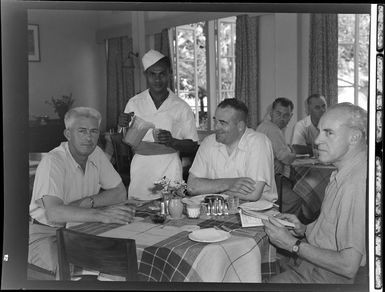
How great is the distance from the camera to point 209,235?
5.78 ft

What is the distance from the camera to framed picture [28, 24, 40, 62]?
1.95m

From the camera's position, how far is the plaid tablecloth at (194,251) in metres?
1.71

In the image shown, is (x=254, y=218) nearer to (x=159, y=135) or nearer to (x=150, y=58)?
(x=159, y=135)

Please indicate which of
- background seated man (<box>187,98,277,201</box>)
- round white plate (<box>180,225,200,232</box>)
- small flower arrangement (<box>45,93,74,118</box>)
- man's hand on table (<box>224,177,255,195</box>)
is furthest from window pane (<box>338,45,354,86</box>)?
small flower arrangement (<box>45,93,74,118</box>)

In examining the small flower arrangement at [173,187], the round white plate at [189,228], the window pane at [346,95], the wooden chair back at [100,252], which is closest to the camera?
Answer: the wooden chair back at [100,252]

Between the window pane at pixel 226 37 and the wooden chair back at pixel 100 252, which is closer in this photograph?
the wooden chair back at pixel 100 252

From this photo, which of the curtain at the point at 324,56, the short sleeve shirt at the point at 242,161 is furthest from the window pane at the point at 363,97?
the short sleeve shirt at the point at 242,161

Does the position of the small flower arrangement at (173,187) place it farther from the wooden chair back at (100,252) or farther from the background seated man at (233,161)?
the wooden chair back at (100,252)

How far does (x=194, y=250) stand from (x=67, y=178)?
732 mm

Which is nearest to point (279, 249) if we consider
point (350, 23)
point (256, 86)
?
point (256, 86)

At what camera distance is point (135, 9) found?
1935mm

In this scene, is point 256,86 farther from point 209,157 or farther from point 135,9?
point 135,9

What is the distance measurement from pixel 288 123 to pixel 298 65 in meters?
0.27

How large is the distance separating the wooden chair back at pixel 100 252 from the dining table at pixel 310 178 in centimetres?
84
